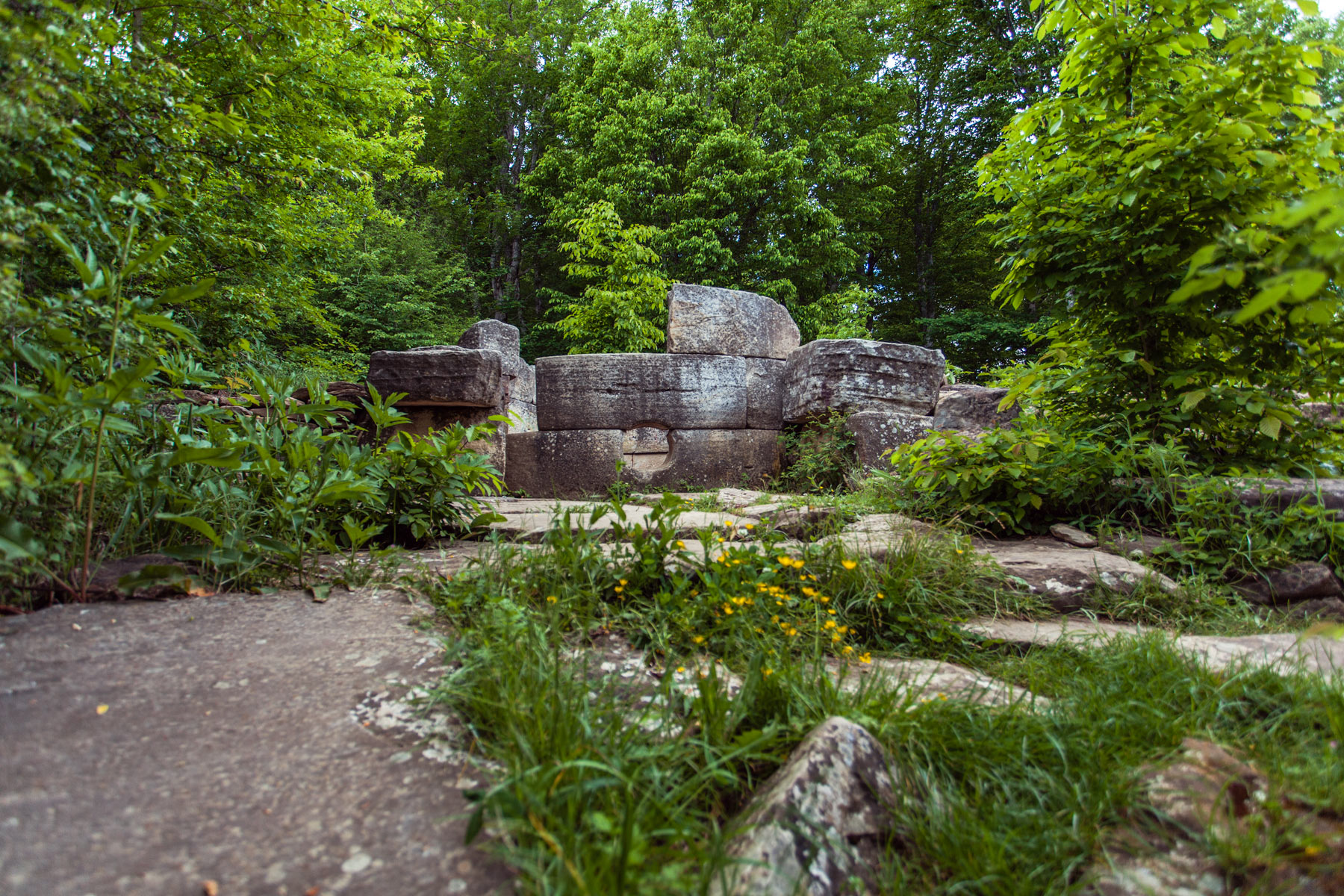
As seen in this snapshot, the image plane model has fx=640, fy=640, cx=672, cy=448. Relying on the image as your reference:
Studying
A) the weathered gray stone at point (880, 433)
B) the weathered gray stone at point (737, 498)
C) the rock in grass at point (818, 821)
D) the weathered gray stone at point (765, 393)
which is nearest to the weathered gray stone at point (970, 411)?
the weathered gray stone at point (880, 433)

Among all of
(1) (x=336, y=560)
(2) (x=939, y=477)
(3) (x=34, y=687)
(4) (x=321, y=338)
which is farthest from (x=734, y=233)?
(3) (x=34, y=687)

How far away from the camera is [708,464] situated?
19.9 ft

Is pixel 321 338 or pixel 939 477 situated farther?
pixel 321 338

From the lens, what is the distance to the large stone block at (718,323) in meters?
6.15

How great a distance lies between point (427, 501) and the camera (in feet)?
8.97

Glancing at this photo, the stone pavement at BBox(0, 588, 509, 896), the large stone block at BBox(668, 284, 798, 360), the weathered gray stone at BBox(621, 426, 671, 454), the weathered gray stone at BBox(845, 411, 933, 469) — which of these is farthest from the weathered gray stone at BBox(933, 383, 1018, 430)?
the stone pavement at BBox(0, 588, 509, 896)

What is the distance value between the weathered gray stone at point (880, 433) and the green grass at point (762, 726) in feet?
9.57

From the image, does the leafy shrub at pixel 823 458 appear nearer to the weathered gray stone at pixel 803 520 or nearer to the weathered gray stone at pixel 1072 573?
the weathered gray stone at pixel 803 520

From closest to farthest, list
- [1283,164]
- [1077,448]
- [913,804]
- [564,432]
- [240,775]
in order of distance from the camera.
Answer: [240,775] → [913,804] → [1283,164] → [1077,448] → [564,432]

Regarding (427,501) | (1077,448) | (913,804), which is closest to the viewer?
(913,804)

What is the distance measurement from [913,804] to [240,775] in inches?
49.2

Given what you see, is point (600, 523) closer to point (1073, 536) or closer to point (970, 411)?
point (1073, 536)

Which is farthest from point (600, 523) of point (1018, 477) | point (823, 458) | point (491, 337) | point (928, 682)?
point (491, 337)

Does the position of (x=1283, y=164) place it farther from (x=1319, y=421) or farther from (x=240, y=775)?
(x=240, y=775)
